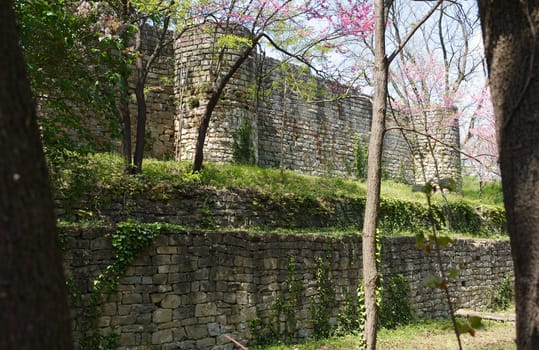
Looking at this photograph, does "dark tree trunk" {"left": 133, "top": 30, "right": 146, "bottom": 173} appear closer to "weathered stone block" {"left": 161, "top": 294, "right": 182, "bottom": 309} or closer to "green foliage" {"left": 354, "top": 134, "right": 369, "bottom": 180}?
"weathered stone block" {"left": 161, "top": 294, "right": 182, "bottom": 309}

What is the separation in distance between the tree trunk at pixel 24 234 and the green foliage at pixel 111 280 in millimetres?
5108

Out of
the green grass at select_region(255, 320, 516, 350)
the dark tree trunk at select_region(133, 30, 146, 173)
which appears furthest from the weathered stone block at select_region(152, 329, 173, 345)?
the dark tree trunk at select_region(133, 30, 146, 173)

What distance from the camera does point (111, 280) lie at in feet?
22.2

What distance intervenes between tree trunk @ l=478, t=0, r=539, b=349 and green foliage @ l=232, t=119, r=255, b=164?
34.5 feet

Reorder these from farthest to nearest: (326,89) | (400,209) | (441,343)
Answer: (326,89)
(400,209)
(441,343)

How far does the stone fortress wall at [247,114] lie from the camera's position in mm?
12727

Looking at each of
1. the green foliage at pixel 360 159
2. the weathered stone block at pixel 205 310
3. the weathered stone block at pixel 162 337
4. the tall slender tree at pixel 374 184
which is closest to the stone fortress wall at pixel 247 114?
the green foliage at pixel 360 159

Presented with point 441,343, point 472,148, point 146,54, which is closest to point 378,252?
point 441,343

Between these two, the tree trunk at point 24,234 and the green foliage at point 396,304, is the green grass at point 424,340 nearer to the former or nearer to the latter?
the green foliage at point 396,304

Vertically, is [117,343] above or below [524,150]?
below

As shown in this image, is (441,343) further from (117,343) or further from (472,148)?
(472,148)

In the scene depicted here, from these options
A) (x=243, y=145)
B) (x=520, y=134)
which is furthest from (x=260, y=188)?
(x=520, y=134)

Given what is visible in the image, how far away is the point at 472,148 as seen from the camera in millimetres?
23062

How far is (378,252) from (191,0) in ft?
19.8
